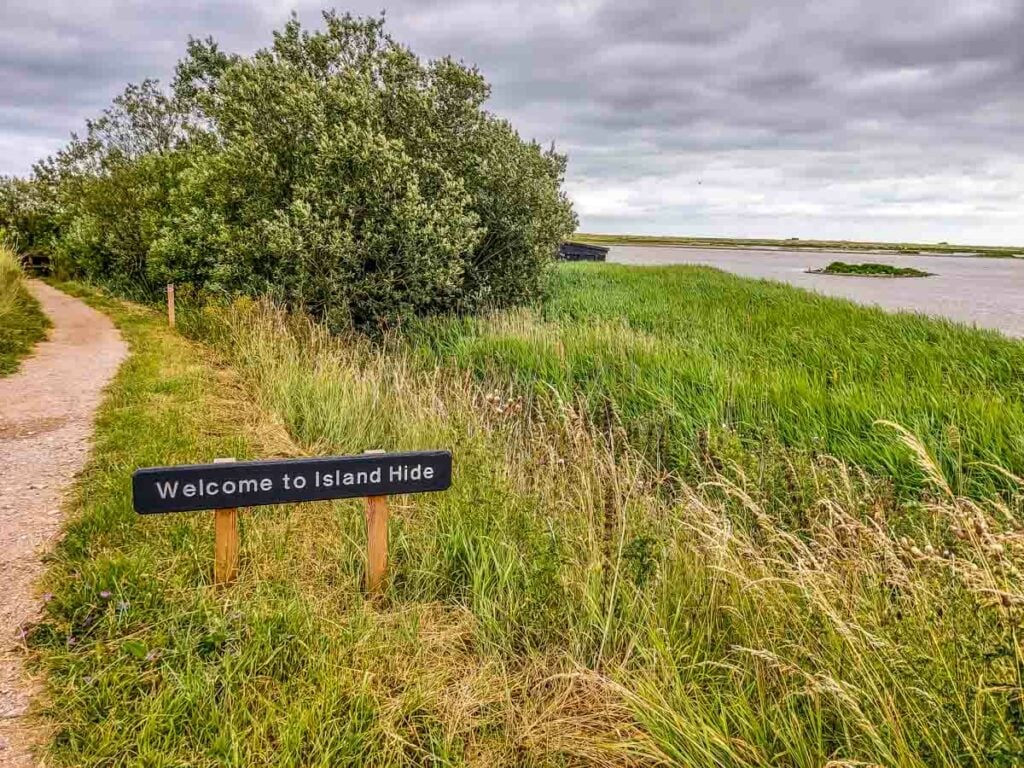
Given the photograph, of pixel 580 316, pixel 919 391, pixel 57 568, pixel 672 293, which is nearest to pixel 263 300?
pixel 580 316

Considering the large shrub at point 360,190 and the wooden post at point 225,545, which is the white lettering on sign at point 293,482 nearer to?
the wooden post at point 225,545

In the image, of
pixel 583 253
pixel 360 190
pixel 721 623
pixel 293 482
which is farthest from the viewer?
pixel 583 253

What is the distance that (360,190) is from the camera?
37.1 ft

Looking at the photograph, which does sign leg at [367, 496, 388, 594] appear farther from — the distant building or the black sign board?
the distant building

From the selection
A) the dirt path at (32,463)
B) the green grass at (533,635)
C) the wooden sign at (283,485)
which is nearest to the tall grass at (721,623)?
the green grass at (533,635)

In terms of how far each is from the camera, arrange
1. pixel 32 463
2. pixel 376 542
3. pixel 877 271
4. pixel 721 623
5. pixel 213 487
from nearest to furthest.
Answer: pixel 213 487, pixel 721 623, pixel 376 542, pixel 32 463, pixel 877 271

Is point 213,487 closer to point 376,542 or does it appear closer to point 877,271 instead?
point 376,542

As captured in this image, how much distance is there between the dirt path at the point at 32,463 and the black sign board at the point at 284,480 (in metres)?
0.87

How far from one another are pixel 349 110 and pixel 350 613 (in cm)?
1025

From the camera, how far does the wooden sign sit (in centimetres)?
296

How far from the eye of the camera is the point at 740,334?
1233 centimetres

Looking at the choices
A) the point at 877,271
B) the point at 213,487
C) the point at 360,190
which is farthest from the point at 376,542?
the point at 877,271

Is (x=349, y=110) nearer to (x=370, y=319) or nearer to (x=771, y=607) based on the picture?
(x=370, y=319)

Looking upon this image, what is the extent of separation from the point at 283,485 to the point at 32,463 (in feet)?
11.0
